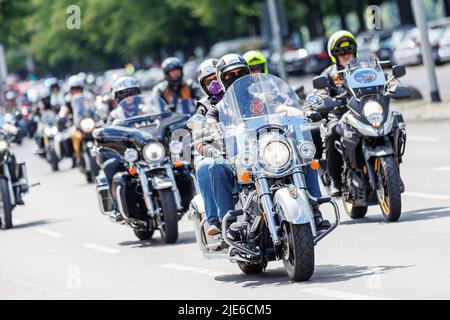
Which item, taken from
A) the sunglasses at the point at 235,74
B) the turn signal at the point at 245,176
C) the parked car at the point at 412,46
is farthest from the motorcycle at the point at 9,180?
the parked car at the point at 412,46

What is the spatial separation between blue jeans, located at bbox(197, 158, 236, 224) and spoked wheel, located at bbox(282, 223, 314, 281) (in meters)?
0.76

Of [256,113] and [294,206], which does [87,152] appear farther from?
[294,206]

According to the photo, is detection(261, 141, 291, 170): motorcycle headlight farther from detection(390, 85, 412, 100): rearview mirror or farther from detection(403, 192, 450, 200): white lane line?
detection(403, 192, 450, 200): white lane line

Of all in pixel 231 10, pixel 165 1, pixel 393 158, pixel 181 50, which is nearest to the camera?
pixel 393 158

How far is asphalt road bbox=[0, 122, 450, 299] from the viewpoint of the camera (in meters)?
9.20

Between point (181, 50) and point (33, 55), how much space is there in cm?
4662

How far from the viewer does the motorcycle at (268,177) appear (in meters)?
9.23

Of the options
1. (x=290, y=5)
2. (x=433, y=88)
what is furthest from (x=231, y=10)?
(x=433, y=88)

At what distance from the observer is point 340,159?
546 inches

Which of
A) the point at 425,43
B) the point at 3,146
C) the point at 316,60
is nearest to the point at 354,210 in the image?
the point at 3,146

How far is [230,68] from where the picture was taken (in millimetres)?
10234

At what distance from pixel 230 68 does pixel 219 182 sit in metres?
0.85
